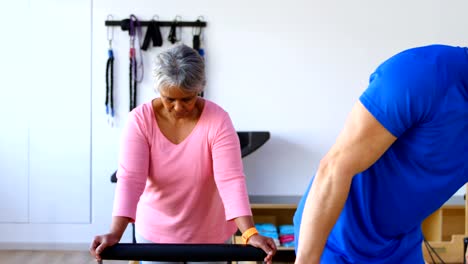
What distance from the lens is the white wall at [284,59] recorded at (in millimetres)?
4156

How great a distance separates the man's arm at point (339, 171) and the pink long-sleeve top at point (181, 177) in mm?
828

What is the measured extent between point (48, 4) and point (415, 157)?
12.2 ft

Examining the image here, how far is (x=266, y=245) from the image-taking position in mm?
1603

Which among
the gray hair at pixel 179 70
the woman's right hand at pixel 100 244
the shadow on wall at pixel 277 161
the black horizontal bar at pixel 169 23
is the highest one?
the black horizontal bar at pixel 169 23

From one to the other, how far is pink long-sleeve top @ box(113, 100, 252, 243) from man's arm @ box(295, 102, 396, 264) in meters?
0.83

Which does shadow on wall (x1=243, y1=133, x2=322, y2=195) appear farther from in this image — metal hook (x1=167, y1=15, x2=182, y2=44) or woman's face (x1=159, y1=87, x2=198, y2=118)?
woman's face (x1=159, y1=87, x2=198, y2=118)

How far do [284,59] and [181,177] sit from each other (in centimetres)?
245

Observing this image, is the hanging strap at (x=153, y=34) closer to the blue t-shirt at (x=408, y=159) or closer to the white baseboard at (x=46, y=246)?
the white baseboard at (x=46, y=246)

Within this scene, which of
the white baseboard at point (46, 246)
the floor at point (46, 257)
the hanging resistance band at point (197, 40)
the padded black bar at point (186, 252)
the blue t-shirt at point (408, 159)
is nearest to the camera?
the blue t-shirt at point (408, 159)

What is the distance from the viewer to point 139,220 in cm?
202

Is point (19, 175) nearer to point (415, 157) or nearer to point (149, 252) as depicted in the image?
point (149, 252)

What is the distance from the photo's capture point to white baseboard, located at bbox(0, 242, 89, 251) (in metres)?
4.30

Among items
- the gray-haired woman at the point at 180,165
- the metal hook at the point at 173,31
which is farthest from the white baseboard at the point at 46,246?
the gray-haired woman at the point at 180,165

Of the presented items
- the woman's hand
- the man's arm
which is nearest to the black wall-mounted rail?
the woman's hand
